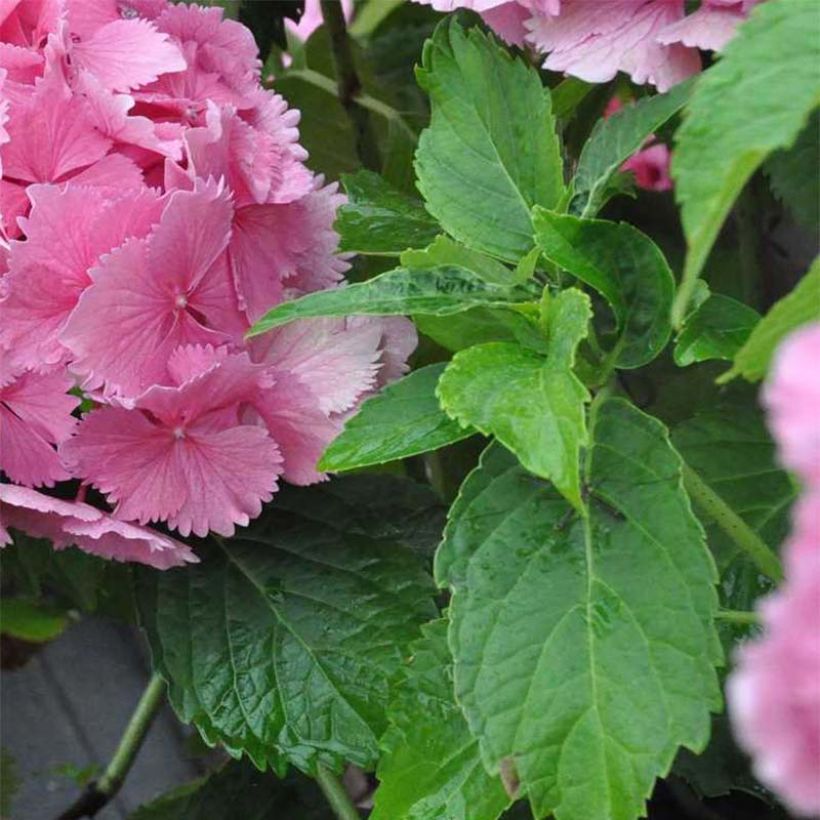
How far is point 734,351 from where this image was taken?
0.41m

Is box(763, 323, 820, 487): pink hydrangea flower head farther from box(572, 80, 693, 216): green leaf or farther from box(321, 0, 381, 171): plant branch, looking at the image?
box(321, 0, 381, 171): plant branch

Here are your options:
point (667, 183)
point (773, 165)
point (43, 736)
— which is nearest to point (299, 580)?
point (773, 165)

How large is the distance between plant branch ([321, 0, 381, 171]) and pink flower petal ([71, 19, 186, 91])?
0.69 feet

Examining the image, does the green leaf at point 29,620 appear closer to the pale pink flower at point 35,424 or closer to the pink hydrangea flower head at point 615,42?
the pale pink flower at point 35,424

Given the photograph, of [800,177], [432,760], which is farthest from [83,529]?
[800,177]

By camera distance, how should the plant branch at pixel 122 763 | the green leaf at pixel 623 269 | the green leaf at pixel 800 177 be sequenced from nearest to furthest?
the green leaf at pixel 623 269
the green leaf at pixel 800 177
the plant branch at pixel 122 763

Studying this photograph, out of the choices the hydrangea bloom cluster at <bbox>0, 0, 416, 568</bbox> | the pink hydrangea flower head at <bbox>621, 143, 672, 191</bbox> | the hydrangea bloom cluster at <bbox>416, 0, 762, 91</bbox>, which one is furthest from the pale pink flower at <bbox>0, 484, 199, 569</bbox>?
the pink hydrangea flower head at <bbox>621, 143, 672, 191</bbox>

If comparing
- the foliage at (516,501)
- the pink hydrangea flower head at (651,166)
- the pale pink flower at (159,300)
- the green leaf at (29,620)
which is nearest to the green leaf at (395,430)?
the foliage at (516,501)

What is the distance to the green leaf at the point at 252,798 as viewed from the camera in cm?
75

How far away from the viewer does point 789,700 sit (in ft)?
0.61

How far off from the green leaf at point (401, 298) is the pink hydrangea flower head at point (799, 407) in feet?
0.66

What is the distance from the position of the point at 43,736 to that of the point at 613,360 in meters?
0.78

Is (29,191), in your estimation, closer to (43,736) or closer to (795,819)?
(795,819)

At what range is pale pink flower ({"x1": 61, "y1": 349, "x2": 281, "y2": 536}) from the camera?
1.61ft
